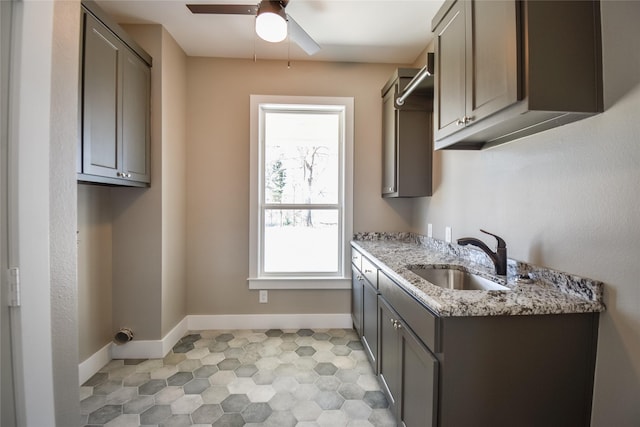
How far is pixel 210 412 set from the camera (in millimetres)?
1797

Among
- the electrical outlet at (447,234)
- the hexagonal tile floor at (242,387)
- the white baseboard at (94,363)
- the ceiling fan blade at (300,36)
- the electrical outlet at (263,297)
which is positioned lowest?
the hexagonal tile floor at (242,387)

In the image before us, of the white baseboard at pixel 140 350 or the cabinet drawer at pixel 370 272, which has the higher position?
the cabinet drawer at pixel 370 272

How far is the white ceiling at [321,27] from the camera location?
2154 millimetres

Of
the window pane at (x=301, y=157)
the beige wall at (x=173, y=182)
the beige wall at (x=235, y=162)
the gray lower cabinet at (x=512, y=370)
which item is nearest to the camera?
the gray lower cabinet at (x=512, y=370)

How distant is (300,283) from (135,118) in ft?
6.62

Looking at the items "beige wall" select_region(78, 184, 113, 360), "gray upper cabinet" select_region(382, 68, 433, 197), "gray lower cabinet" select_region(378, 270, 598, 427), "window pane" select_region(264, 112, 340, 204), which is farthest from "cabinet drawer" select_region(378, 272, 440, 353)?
"beige wall" select_region(78, 184, 113, 360)

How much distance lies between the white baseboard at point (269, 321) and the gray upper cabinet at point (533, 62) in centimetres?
230

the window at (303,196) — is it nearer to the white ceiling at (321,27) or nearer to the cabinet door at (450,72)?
the white ceiling at (321,27)

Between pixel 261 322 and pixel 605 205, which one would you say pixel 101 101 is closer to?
pixel 261 322

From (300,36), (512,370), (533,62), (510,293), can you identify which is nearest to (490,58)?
(533,62)

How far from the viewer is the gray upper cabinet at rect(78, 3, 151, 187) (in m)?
1.75

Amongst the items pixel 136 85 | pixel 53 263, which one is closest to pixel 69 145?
pixel 53 263

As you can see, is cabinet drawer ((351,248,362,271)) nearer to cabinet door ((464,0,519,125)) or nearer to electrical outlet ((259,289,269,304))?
electrical outlet ((259,289,269,304))

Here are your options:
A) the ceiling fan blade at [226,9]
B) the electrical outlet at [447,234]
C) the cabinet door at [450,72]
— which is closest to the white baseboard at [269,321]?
the electrical outlet at [447,234]
